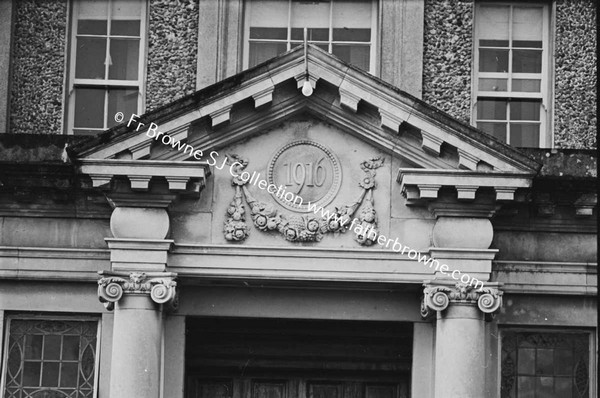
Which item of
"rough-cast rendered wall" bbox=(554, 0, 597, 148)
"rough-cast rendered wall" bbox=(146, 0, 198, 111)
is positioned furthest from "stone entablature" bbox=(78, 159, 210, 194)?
"rough-cast rendered wall" bbox=(554, 0, 597, 148)

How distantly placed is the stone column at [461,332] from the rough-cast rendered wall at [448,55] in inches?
133

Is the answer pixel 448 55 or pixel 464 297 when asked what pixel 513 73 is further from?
pixel 464 297

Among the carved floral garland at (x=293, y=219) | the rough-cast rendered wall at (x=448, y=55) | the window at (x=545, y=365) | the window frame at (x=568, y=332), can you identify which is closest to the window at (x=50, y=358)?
the carved floral garland at (x=293, y=219)

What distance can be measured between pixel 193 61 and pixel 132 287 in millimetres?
4093

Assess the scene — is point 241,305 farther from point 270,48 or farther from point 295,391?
point 270,48

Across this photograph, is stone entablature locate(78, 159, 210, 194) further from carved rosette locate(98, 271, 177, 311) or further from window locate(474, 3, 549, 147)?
window locate(474, 3, 549, 147)

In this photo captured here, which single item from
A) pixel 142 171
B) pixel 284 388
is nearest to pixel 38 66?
pixel 142 171

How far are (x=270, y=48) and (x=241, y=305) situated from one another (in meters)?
4.04

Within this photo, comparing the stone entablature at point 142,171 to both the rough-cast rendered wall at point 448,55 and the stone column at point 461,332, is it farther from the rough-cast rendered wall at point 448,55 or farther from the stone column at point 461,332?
the rough-cast rendered wall at point 448,55

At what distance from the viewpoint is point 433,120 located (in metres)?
17.1

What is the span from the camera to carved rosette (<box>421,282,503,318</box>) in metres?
17.2

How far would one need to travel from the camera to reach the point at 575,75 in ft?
65.5

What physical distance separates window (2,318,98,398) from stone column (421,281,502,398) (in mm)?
4538

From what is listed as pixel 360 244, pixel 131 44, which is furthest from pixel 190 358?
pixel 131 44
